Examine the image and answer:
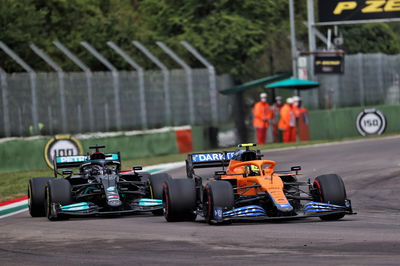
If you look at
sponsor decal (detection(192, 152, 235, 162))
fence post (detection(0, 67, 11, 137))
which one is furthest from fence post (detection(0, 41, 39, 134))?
sponsor decal (detection(192, 152, 235, 162))

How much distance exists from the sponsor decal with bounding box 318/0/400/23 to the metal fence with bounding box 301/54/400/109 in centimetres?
138

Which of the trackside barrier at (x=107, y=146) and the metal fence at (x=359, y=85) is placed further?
the metal fence at (x=359, y=85)

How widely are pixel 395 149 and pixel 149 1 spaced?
2463cm

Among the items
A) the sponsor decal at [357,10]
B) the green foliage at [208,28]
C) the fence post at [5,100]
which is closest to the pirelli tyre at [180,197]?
the fence post at [5,100]

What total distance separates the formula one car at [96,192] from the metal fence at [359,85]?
19240 mm

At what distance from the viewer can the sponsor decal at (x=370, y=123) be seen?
3234 centimetres

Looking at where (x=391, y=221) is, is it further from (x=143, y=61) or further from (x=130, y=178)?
(x=143, y=61)

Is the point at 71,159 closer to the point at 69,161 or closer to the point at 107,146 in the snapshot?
the point at 69,161

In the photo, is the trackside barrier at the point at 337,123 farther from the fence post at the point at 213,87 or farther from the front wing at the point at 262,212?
the front wing at the point at 262,212

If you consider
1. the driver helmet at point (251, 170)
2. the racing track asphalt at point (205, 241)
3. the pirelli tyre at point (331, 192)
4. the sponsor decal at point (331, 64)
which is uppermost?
the sponsor decal at point (331, 64)

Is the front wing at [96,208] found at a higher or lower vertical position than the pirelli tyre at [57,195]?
lower

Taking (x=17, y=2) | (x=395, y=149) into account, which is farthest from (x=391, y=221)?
(x=17, y=2)

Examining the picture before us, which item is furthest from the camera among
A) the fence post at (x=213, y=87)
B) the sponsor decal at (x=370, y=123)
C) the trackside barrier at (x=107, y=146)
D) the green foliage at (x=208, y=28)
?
the green foliage at (x=208, y=28)

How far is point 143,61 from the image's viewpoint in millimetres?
34094
